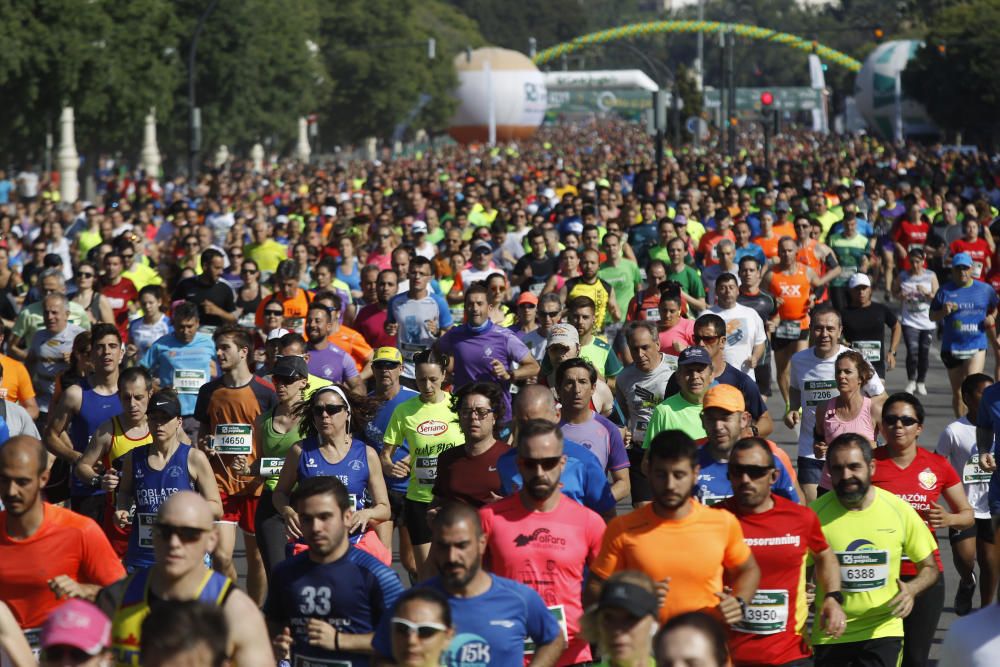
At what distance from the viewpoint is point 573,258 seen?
1585 cm

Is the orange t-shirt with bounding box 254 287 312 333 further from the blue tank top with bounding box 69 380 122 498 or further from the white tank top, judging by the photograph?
the white tank top

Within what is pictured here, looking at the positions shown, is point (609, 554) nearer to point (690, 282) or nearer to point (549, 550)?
point (549, 550)

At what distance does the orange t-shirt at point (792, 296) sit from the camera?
16.0 m

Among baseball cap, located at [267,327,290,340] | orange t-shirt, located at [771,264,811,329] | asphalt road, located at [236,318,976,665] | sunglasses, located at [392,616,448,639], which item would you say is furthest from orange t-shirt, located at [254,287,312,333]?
sunglasses, located at [392,616,448,639]

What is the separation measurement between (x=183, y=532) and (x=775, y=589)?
2201 millimetres

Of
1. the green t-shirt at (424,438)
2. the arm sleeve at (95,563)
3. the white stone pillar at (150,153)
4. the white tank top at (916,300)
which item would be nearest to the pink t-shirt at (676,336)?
the green t-shirt at (424,438)

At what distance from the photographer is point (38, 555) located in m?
6.71

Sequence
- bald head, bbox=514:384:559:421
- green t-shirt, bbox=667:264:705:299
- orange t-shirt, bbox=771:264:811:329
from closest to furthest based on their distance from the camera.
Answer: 1. bald head, bbox=514:384:559:421
2. green t-shirt, bbox=667:264:705:299
3. orange t-shirt, bbox=771:264:811:329

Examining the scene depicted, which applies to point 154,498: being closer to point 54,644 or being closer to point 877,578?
point 877,578

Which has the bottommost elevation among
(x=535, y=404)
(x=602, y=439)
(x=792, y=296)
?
(x=792, y=296)

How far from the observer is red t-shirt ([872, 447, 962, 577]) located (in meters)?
8.50

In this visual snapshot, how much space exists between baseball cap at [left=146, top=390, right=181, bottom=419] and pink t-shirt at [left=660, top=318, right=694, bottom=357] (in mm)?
4357

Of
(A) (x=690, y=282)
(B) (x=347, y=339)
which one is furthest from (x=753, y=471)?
(A) (x=690, y=282)

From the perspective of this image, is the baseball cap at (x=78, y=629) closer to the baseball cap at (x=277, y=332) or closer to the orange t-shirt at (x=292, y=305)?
the baseball cap at (x=277, y=332)
